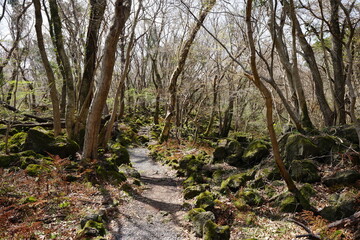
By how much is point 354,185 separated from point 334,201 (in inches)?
29.4

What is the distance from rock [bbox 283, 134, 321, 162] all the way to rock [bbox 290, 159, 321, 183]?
425 mm

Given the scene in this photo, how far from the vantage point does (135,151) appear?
12086 mm

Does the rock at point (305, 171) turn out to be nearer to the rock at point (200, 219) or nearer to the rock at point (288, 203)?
the rock at point (288, 203)

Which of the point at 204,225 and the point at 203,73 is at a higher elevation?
the point at 203,73

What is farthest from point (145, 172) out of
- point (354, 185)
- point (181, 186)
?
point (354, 185)

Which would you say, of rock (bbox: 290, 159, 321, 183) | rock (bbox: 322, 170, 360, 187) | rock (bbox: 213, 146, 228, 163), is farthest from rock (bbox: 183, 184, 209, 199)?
rock (bbox: 322, 170, 360, 187)

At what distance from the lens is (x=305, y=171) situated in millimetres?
5684

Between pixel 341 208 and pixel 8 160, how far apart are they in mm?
8157

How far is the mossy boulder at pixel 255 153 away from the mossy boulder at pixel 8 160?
23.1 ft

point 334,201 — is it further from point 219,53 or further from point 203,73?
point 203,73

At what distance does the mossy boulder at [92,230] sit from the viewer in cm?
372

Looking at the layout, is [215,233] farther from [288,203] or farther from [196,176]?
[196,176]

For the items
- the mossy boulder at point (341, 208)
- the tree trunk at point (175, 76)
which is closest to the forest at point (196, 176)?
the mossy boulder at point (341, 208)

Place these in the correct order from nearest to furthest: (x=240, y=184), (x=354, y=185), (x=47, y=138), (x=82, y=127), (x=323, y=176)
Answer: (x=354, y=185) < (x=323, y=176) < (x=240, y=184) < (x=47, y=138) < (x=82, y=127)
